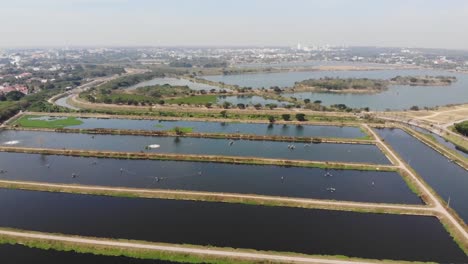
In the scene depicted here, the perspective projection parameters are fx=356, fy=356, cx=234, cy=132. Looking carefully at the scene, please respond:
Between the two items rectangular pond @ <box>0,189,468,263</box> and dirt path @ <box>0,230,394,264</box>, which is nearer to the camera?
dirt path @ <box>0,230,394,264</box>

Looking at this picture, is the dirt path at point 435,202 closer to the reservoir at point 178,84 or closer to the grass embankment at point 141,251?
the grass embankment at point 141,251

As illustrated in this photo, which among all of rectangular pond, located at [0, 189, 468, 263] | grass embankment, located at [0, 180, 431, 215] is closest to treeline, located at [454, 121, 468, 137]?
grass embankment, located at [0, 180, 431, 215]

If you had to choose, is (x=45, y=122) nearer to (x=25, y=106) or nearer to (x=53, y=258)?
(x=25, y=106)

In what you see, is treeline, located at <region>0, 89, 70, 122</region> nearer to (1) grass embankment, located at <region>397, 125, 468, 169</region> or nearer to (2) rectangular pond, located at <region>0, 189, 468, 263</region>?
(2) rectangular pond, located at <region>0, 189, 468, 263</region>

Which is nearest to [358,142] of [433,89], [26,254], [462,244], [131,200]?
[462,244]

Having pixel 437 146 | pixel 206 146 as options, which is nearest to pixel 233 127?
pixel 206 146

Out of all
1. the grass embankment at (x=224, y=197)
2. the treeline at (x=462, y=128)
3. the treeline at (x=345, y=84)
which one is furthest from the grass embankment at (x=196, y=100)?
the treeline at (x=462, y=128)
